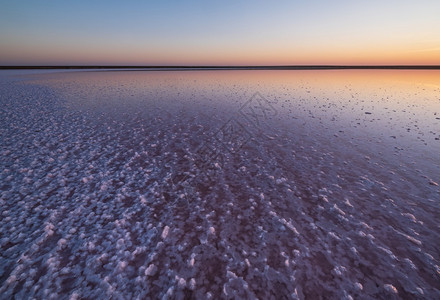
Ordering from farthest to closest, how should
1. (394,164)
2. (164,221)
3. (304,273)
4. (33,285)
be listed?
1. (394,164)
2. (164,221)
3. (304,273)
4. (33,285)

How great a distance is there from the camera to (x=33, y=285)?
324 centimetres

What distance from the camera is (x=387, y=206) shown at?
519cm

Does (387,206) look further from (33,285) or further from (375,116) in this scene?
(375,116)

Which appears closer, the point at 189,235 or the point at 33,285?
the point at 33,285

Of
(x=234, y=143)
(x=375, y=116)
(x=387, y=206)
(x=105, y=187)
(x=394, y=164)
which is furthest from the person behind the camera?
(x=375, y=116)

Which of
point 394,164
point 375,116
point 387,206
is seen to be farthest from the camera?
point 375,116

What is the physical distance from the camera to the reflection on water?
3412 mm

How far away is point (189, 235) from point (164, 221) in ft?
2.38

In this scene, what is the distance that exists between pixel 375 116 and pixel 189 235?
1568cm

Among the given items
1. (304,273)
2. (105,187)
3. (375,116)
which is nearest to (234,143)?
(105,187)

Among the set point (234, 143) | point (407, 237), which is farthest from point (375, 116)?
point (407, 237)

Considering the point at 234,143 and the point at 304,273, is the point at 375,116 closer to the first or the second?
the point at 234,143

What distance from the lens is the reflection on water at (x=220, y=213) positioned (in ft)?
11.2

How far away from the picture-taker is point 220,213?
4996mm
